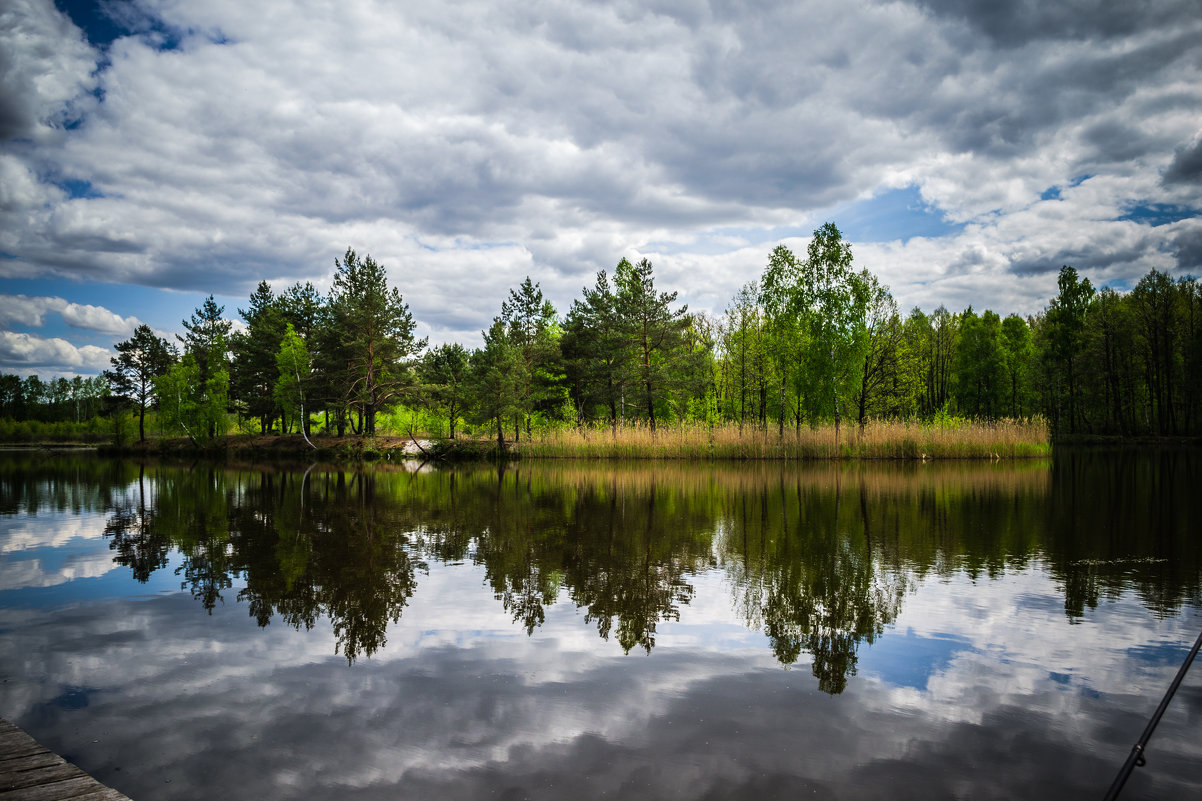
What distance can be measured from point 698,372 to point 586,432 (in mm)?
7390

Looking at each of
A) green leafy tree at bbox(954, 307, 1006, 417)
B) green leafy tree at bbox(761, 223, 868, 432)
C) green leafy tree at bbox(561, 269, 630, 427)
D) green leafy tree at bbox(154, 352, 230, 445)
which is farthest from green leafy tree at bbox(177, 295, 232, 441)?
green leafy tree at bbox(954, 307, 1006, 417)

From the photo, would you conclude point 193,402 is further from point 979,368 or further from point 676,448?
point 979,368

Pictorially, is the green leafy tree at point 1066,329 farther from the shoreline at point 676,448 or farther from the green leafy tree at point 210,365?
the green leafy tree at point 210,365

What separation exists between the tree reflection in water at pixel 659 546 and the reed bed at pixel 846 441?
8546 millimetres

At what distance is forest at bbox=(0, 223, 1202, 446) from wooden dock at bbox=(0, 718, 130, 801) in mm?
29444

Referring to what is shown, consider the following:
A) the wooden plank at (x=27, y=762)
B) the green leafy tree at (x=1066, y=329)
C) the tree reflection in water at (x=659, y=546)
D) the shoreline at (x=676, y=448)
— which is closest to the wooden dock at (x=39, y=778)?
the wooden plank at (x=27, y=762)

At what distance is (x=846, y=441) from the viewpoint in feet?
97.9

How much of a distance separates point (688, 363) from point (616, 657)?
30334 millimetres

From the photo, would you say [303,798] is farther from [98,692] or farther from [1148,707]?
[1148,707]

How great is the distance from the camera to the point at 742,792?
3438 mm

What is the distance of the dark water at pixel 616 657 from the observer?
371 cm

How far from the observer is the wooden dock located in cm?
303

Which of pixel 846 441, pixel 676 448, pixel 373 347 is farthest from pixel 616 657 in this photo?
pixel 373 347

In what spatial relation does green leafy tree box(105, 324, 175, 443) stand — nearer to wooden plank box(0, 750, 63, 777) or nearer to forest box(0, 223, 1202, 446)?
forest box(0, 223, 1202, 446)
